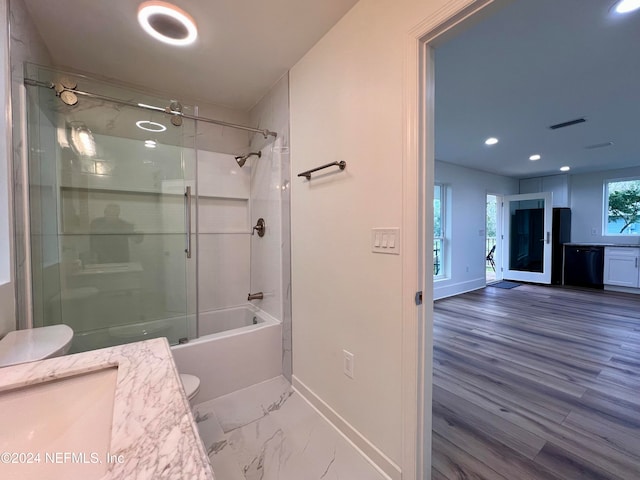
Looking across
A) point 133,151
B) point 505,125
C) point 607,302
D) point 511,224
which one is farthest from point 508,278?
point 133,151

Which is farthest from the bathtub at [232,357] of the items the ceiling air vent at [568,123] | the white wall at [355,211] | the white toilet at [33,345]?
the ceiling air vent at [568,123]

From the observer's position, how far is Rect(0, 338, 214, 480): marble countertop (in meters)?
0.44

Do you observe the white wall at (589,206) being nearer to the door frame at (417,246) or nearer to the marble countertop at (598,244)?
the marble countertop at (598,244)

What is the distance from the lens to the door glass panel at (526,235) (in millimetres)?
5875

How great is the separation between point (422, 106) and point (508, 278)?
6.46 meters

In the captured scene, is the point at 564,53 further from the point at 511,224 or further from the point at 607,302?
the point at 511,224

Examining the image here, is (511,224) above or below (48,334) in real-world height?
above

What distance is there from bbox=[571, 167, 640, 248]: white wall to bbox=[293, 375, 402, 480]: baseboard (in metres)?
6.82

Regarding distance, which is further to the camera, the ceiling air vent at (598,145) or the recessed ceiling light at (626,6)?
the ceiling air vent at (598,145)

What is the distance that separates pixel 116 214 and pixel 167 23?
1443 mm

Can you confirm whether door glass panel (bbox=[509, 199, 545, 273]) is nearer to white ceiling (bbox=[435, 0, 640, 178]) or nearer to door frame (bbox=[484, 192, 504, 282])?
door frame (bbox=[484, 192, 504, 282])

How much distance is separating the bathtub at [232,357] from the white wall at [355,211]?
1.00ft

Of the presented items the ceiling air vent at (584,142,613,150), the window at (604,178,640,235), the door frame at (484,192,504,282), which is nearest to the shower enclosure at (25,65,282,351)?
the ceiling air vent at (584,142,613,150)

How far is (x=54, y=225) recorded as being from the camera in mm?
1890
